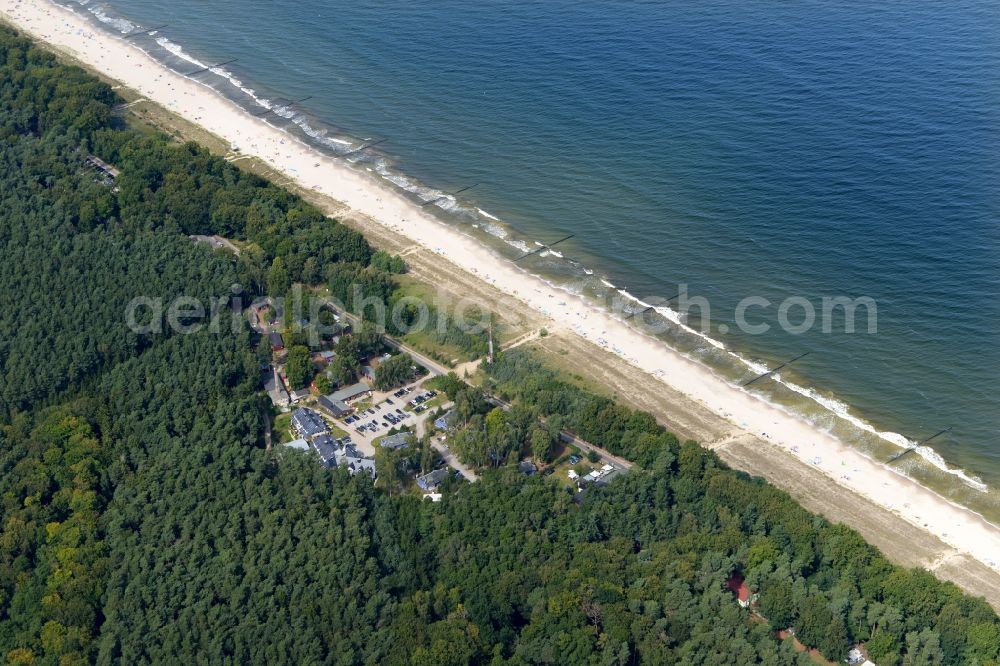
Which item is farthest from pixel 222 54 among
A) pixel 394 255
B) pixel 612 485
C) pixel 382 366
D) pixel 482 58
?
pixel 612 485

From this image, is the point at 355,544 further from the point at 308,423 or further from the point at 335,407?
the point at 335,407

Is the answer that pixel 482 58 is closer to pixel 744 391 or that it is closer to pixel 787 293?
pixel 787 293

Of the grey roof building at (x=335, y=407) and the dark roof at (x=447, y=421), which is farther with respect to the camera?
the grey roof building at (x=335, y=407)

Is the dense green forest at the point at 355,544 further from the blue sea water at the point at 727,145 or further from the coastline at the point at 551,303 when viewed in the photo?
the blue sea water at the point at 727,145

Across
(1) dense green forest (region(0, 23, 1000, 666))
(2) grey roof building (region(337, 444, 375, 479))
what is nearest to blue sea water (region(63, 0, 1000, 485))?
(1) dense green forest (region(0, 23, 1000, 666))

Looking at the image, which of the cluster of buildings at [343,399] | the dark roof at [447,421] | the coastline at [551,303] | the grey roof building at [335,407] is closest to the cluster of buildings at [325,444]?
the grey roof building at [335,407]

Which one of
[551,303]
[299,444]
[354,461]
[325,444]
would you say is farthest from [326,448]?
[551,303]
